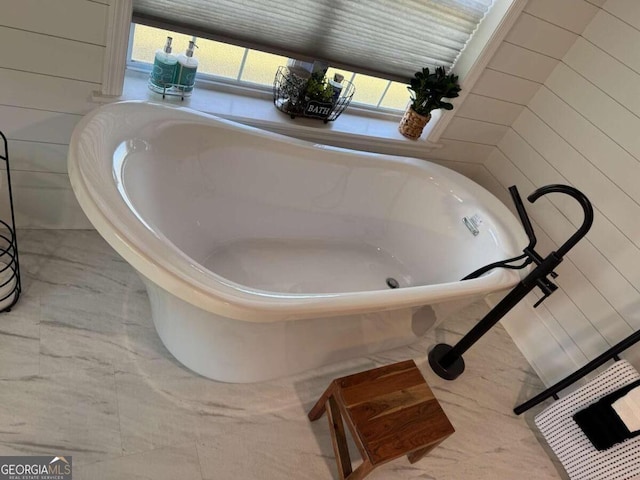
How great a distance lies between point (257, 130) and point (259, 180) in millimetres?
200

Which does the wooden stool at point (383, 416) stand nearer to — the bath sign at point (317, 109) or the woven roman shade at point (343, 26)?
the bath sign at point (317, 109)

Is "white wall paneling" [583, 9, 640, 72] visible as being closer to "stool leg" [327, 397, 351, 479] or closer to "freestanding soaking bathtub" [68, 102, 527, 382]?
"freestanding soaking bathtub" [68, 102, 527, 382]

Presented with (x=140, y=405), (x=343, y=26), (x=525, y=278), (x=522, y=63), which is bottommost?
(x=140, y=405)

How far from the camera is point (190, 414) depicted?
1468 millimetres

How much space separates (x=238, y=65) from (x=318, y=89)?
353 millimetres

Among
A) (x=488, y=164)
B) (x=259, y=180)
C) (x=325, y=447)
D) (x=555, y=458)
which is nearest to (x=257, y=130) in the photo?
(x=259, y=180)

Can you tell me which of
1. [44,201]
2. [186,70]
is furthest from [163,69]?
[44,201]

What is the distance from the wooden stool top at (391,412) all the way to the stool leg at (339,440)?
0.33 feet

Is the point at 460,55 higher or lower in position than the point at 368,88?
higher

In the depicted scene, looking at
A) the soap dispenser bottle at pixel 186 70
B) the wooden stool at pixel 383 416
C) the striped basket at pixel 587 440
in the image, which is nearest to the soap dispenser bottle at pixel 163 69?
the soap dispenser bottle at pixel 186 70

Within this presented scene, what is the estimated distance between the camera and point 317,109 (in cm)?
196

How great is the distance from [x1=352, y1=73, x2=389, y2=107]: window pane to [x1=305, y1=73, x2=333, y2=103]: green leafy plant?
26 cm

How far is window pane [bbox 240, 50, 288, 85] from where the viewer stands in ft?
6.34

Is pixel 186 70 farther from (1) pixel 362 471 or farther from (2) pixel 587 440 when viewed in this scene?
(2) pixel 587 440
